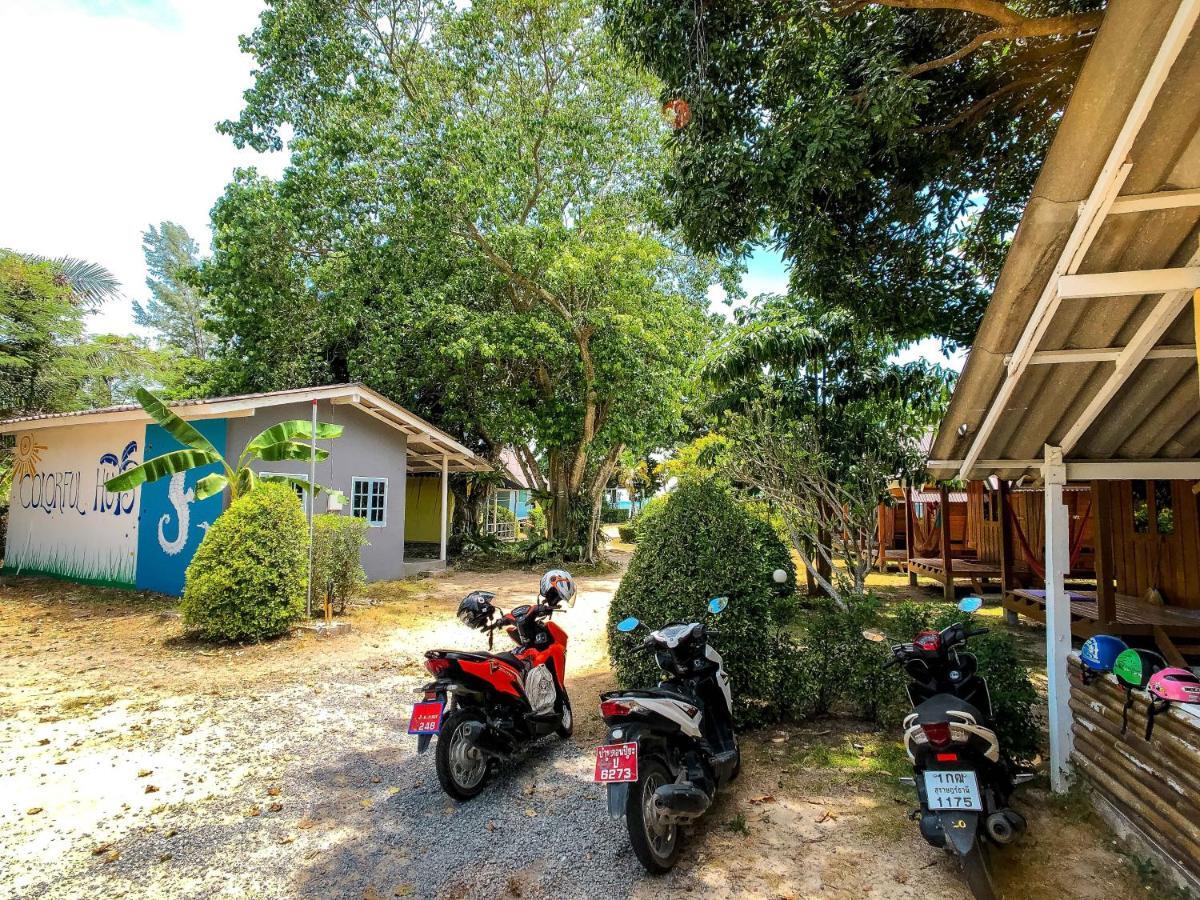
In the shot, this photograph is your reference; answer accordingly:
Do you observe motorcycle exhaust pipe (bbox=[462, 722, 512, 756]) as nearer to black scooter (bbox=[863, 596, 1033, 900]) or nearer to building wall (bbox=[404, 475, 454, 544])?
black scooter (bbox=[863, 596, 1033, 900])

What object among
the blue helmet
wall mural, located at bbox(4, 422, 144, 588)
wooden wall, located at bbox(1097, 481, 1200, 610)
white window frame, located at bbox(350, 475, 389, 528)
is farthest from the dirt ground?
white window frame, located at bbox(350, 475, 389, 528)

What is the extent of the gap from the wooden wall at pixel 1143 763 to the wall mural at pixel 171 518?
1198 cm

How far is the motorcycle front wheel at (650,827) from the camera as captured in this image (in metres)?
3.18

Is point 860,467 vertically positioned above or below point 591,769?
above

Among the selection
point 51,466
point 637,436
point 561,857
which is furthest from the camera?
point 637,436

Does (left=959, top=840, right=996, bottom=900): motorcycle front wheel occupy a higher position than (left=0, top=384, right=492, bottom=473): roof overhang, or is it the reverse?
(left=0, top=384, right=492, bottom=473): roof overhang

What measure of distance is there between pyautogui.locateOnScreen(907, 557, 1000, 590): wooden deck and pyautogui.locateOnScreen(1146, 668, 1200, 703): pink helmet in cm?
950

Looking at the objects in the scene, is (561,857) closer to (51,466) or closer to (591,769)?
(591,769)

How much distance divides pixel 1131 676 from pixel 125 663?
9336 millimetres

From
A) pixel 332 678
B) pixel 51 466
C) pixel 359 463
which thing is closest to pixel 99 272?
pixel 51 466

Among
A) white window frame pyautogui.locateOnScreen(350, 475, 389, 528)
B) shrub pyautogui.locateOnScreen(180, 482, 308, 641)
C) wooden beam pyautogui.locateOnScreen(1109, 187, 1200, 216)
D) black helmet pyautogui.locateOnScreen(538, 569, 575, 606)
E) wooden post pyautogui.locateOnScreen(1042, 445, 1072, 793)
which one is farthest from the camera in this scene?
white window frame pyautogui.locateOnScreen(350, 475, 389, 528)

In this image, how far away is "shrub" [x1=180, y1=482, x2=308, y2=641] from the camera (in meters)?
8.39

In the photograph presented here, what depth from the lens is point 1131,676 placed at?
316 cm

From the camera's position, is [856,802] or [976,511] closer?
[856,802]
